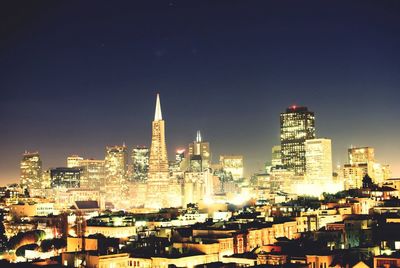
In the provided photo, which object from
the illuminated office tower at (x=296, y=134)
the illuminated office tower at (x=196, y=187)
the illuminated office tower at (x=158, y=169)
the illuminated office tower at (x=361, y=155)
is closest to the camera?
the illuminated office tower at (x=361, y=155)

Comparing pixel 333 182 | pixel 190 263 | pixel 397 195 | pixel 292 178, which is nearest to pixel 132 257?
pixel 190 263

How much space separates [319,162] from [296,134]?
844 inches

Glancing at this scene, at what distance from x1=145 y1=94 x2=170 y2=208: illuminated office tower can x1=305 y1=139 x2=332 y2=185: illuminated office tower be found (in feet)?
122

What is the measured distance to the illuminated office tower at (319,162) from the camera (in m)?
154

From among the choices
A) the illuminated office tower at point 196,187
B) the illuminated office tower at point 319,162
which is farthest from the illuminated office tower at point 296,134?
the illuminated office tower at point 196,187

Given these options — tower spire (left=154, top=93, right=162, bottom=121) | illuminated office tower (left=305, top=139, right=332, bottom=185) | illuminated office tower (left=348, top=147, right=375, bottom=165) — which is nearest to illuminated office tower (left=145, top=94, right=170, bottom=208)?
tower spire (left=154, top=93, right=162, bottom=121)

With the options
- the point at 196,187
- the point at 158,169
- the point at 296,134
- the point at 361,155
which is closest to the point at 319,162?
the point at 361,155

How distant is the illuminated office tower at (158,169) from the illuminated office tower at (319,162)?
3710cm

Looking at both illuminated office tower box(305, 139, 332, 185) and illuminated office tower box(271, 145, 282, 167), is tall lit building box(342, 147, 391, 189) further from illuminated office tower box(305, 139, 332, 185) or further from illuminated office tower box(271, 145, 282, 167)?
illuminated office tower box(271, 145, 282, 167)

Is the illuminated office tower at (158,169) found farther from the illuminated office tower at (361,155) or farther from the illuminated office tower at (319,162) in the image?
the illuminated office tower at (361,155)

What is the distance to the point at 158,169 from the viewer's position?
178 metres

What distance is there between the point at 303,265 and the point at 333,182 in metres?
107

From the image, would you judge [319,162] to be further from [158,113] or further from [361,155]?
[158,113]

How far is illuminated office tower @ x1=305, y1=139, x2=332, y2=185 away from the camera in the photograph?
15362cm
